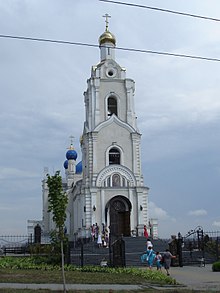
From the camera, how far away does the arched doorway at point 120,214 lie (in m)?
36.5

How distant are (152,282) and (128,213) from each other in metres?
21.6

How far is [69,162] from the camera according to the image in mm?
58312

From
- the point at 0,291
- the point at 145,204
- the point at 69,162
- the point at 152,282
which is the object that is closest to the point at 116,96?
the point at 145,204

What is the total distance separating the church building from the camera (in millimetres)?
36719

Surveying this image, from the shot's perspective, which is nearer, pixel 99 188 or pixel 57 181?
pixel 57 181

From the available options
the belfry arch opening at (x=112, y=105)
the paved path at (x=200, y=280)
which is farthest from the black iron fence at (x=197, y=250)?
the belfry arch opening at (x=112, y=105)

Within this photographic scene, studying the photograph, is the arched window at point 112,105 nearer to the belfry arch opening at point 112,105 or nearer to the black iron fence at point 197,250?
the belfry arch opening at point 112,105

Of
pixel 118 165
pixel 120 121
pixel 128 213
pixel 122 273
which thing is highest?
pixel 120 121

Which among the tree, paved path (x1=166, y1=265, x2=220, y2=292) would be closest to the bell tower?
paved path (x1=166, y1=265, x2=220, y2=292)

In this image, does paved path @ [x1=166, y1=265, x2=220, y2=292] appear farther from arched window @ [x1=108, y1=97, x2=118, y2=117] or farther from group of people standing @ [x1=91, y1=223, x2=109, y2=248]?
arched window @ [x1=108, y1=97, x2=118, y2=117]

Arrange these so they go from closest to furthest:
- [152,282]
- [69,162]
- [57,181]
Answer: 1. [57,181]
2. [152,282]
3. [69,162]

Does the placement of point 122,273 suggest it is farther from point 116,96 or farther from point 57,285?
point 116,96

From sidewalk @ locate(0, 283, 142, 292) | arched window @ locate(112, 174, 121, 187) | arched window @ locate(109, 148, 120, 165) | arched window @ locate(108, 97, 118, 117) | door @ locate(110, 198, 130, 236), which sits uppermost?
arched window @ locate(108, 97, 118, 117)

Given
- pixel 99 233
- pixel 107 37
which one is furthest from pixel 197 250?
pixel 107 37
